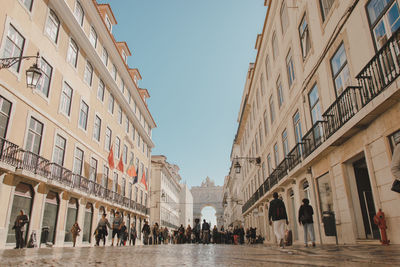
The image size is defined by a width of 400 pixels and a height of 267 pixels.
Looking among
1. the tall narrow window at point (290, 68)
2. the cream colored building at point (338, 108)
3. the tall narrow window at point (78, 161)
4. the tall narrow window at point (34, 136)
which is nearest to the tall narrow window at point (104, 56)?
the tall narrow window at point (78, 161)

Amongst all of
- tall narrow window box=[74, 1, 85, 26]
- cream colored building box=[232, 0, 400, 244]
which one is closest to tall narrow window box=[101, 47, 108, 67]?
tall narrow window box=[74, 1, 85, 26]

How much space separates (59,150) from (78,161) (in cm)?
250

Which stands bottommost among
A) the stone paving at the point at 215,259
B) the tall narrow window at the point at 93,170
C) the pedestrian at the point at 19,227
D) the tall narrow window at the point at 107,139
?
the stone paving at the point at 215,259

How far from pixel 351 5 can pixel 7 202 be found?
1428 cm

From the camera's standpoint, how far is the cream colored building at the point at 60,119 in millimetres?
13086

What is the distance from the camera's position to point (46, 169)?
1535 centimetres

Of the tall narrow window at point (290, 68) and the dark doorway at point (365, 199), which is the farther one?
the tall narrow window at point (290, 68)

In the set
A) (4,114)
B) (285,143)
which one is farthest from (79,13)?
(285,143)

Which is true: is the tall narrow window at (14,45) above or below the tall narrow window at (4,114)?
above

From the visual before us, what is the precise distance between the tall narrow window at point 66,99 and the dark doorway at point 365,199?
49.6 feet

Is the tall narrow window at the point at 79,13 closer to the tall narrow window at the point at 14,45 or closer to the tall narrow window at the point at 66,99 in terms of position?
the tall narrow window at the point at 66,99

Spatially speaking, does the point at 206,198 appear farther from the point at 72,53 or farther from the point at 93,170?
the point at 72,53

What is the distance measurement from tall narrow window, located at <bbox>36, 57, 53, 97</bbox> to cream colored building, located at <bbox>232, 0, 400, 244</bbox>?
40.3 feet

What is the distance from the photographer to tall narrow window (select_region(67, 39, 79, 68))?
61.1 ft
